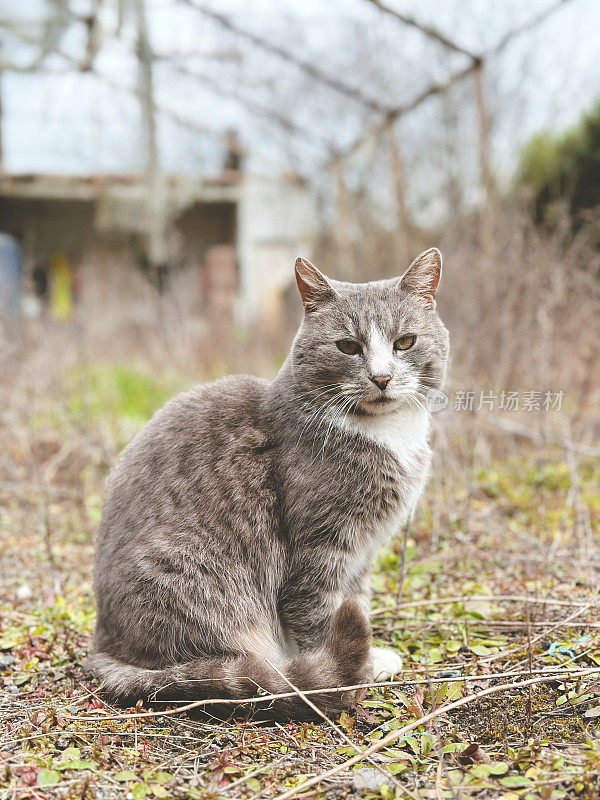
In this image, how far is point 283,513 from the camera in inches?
74.2

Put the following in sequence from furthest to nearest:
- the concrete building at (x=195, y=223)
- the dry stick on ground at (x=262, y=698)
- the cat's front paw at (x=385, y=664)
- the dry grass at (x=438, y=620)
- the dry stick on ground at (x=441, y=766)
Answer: the concrete building at (x=195, y=223) < the cat's front paw at (x=385, y=664) < the dry stick on ground at (x=262, y=698) < the dry grass at (x=438, y=620) < the dry stick on ground at (x=441, y=766)

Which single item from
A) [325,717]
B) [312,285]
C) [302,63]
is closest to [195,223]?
[302,63]

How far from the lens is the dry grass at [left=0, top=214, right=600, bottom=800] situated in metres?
1.49

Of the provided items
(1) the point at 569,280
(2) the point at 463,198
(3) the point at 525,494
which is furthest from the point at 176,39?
(3) the point at 525,494

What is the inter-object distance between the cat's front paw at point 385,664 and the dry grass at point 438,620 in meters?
0.04

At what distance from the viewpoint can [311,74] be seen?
24.6ft

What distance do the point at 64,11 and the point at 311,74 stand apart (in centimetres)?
264

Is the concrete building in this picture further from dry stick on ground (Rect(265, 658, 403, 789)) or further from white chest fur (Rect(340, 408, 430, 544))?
dry stick on ground (Rect(265, 658, 403, 789))

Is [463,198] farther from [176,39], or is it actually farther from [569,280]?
[176,39]

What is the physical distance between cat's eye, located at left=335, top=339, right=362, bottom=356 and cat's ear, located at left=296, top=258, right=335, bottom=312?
162 millimetres

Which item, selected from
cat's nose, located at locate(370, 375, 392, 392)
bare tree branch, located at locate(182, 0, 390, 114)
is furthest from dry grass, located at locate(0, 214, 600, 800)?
bare tree branch, located at locate(182, 0, 390, 114)

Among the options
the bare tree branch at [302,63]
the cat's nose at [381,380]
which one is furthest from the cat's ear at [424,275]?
the bare tree branch at [302,63]

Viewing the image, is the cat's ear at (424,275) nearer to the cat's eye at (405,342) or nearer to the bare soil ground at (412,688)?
the cat's eye at (405,342)

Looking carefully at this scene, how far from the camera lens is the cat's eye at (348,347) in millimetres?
1910
